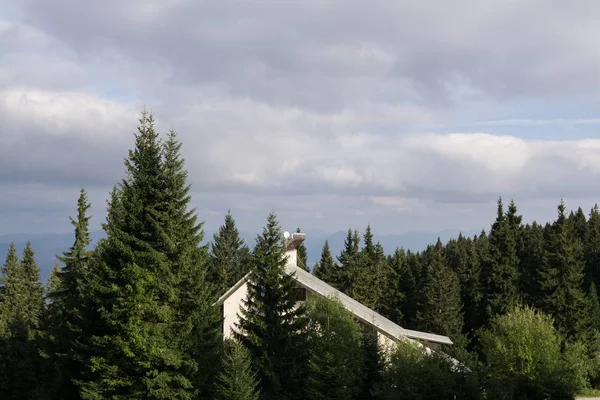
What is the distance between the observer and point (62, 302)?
159 ft

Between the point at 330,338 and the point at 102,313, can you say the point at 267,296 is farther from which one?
the point at 102,313

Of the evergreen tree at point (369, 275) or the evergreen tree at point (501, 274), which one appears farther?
the evergreen tree at point (369, 275)

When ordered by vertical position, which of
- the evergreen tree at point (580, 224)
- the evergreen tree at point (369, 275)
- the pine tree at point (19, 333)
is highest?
the evergreen tree at point (580, 224)

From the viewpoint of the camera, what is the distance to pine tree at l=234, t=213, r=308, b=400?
118ft

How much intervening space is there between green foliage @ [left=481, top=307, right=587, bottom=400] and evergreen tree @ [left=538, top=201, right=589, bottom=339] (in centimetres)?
2502

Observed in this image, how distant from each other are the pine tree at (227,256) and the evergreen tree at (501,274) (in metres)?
26.9

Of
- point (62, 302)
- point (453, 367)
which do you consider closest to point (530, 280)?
point (453, 367)

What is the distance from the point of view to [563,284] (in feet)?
219

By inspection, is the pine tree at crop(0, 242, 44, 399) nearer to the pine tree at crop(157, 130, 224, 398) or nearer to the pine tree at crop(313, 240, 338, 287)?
the pine tree at crop(157, 130, 224, 398)

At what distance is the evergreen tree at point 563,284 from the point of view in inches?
2594

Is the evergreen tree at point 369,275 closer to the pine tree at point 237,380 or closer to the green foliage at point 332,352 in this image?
the green foliage at point 332,352

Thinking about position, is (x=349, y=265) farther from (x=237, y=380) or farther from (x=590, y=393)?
(x=237, y=380)

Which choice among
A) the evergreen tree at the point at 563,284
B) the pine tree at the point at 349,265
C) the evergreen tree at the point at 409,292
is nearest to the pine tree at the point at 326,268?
the pine tree at the point at 349,265

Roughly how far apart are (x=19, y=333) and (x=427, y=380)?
166 ft
